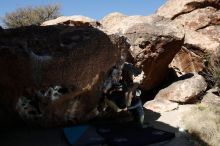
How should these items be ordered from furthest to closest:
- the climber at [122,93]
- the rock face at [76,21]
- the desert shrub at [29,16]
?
the desert shrub at [29,16]
the rock face at [76,21]
the climber at [122,93]

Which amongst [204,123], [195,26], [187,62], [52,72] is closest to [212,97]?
[187,62]

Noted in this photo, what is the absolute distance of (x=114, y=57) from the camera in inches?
291

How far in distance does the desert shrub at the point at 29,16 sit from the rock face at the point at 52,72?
46.0 ft

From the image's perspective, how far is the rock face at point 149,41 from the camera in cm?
926

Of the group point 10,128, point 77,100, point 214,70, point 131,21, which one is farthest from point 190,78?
point 10,128

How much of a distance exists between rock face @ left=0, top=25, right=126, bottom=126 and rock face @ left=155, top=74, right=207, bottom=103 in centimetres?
301

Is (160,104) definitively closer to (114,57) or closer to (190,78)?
(190,78)

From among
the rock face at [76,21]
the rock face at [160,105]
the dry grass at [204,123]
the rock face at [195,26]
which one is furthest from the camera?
the rock face at [76,21]

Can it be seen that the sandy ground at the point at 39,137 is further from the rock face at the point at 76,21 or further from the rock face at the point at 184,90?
the rock face at the point at 76,21

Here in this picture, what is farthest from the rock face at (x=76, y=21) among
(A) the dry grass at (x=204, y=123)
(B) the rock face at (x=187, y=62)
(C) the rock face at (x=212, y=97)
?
(A) the dry grass at (x=204, y=123)

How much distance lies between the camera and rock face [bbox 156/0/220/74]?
11.5 meters

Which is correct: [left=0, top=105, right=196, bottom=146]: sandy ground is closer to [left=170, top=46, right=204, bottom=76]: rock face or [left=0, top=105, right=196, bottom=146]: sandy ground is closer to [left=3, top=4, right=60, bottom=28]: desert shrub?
[left=170, top=46, right=204, bottom=76]: rock face

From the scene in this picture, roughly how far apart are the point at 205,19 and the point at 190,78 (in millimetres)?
3366

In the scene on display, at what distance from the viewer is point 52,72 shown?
645 cm
